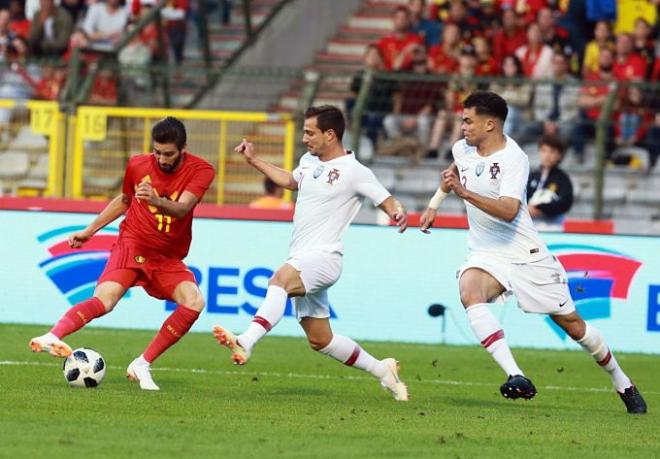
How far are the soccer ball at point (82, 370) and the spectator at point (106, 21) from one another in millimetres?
12819

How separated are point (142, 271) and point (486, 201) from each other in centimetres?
259

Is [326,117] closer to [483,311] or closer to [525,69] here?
[483,311]

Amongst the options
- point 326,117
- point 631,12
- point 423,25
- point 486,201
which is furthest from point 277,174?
point 631,12

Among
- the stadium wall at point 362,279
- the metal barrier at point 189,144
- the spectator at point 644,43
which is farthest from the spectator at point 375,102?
the stadium wall at point 362,279

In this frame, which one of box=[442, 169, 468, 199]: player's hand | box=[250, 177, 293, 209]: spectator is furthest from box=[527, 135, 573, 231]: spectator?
Answer: box=[442, 169, 468, 199]: player's hand

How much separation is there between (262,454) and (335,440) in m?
0.71

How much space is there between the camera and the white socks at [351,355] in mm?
11039

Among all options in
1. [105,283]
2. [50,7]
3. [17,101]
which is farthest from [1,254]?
[50,7]

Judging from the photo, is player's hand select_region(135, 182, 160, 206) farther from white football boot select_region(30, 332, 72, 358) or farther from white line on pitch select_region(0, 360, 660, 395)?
white line on pitch select_region(0, 360, 660, 395)

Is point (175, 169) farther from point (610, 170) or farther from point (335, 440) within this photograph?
point (610, 170)

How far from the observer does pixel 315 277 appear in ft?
35.2

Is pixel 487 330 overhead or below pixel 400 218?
below

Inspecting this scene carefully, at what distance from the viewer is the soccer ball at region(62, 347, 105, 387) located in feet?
35.2

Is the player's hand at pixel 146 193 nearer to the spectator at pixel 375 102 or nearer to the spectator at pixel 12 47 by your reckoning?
the spectator at pixel 375 102
